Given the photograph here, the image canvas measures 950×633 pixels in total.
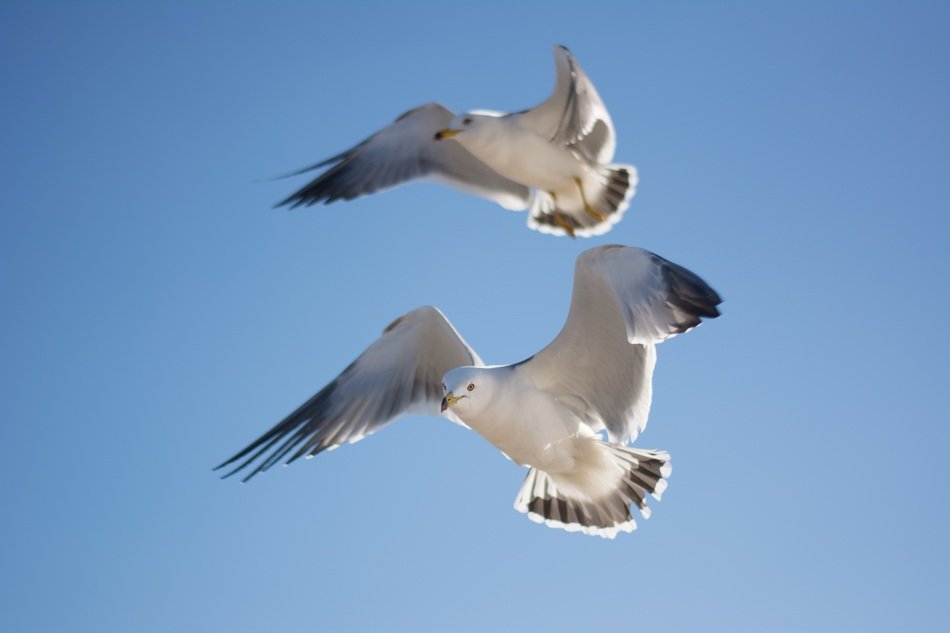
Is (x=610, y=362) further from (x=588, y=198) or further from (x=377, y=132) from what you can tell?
(x=377, y=132)

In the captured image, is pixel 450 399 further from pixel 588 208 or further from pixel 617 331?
pixel 588 208

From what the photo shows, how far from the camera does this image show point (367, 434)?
19.8ft

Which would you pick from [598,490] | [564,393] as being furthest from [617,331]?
[598,490]

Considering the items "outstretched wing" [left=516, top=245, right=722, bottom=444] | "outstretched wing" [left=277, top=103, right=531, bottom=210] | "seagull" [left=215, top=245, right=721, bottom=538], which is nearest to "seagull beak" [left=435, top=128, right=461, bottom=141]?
"outstretched wing" [left=277, top=103, right=531, bottom=210]

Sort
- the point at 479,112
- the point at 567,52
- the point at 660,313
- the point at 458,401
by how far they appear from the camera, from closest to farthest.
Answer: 1. the point at 660,313
2. the point at 458,401
3. the point at 567,52
4. the point at 479,112

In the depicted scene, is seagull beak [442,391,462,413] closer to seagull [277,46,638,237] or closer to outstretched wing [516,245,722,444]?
outstretched wing [516,245,722,444]

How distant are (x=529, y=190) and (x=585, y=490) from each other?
225cm

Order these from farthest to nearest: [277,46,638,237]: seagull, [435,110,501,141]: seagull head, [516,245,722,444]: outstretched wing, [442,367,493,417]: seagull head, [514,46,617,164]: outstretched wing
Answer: [435,110,501,141]: seagull head, [277,46,638,237]: seagull, [514,46,617,164]: outstretched wing, [442,367,493,417]: seagull head, [516,245,722,444]: outstretched wing

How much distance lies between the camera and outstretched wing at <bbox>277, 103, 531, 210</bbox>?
7352mm

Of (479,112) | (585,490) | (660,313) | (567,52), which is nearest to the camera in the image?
(660,313)

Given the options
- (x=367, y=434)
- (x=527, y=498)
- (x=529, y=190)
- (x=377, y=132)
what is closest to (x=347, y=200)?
(x=377, y=132)

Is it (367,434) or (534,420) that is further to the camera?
(367,434)

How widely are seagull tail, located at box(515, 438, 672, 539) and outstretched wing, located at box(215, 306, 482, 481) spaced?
65 cm

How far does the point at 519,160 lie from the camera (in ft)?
22.6
